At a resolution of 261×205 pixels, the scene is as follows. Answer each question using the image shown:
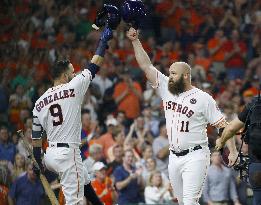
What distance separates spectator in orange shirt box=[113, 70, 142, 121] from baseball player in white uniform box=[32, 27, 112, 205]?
25.0 feet

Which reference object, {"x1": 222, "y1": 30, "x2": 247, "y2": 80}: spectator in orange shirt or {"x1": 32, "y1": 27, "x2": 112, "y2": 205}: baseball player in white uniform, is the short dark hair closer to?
{"x1": 32, "y1": 27, "x2": 112, "y2": 205}: baseball player in white uniform

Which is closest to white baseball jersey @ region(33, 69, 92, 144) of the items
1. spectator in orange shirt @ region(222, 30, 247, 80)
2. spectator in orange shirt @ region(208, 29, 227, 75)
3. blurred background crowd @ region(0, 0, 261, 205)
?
blurred background crowd @ region(0, 0, 261, 205)

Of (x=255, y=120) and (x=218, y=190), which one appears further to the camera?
(x=218, y=190)

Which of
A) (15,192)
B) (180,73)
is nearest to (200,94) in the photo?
(180,73)

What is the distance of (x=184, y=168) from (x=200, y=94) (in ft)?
2.92

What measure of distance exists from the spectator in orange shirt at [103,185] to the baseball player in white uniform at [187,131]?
3.14 metres

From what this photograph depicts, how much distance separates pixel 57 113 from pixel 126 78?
816cm

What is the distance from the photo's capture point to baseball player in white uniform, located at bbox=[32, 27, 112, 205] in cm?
991

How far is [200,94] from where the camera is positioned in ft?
33.2

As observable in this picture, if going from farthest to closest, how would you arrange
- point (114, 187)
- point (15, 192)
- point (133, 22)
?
point (114, 187), point (15, 192), point (133, 22)

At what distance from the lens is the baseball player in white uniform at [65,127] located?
9906 millimetres

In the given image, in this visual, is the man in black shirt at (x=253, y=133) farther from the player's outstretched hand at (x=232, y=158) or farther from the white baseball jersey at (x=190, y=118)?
the white baseball jersey at (x=190, y=118)

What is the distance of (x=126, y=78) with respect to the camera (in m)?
18.0

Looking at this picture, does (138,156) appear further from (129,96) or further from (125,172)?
(129,96)
